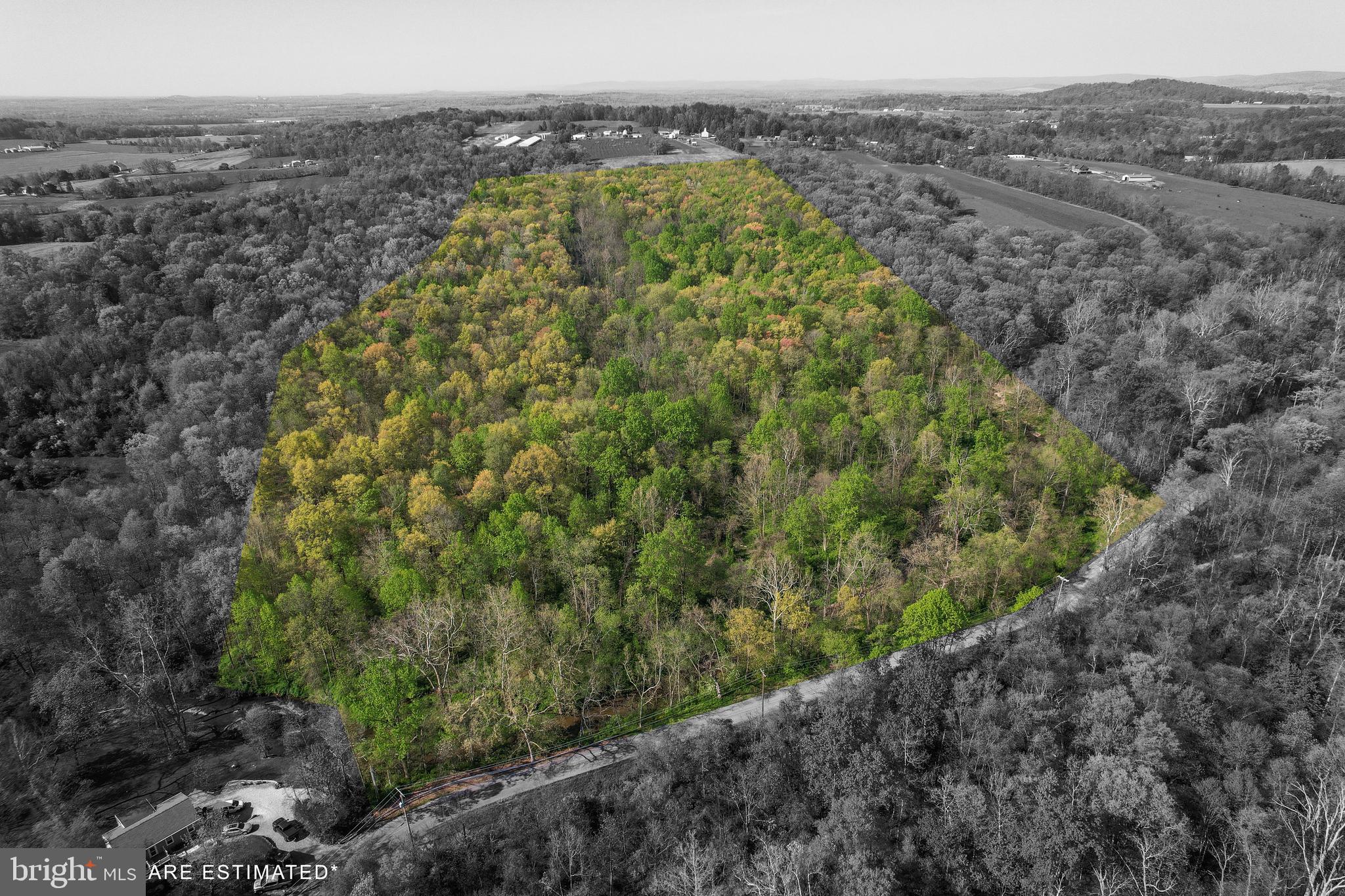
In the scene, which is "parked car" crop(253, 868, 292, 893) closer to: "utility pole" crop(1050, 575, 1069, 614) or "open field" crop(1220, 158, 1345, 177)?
"utility pole" crop(1050, 575, 1069, 614)

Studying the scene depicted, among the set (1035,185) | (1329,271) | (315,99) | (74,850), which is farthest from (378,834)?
(1035,185)

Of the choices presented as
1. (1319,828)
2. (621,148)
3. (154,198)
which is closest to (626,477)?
(1319,828)

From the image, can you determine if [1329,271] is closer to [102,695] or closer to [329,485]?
[329,485]

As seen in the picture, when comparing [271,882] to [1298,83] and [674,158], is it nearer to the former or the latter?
[674,158]

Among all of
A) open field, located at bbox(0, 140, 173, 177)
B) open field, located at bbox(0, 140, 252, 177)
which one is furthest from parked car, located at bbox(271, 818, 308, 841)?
open field, located at bbox(0, 140, 173, 177)

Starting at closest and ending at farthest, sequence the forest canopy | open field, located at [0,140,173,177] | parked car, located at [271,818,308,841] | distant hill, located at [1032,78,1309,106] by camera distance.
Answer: parked car, located at [271,818,308,841] < the forest canopy < open field, located at [0,140,173,177] < distant hill, located at [1032,78,1309,106]

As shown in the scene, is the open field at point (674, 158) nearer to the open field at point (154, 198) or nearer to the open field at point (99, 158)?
the open field at point (154, 198)
